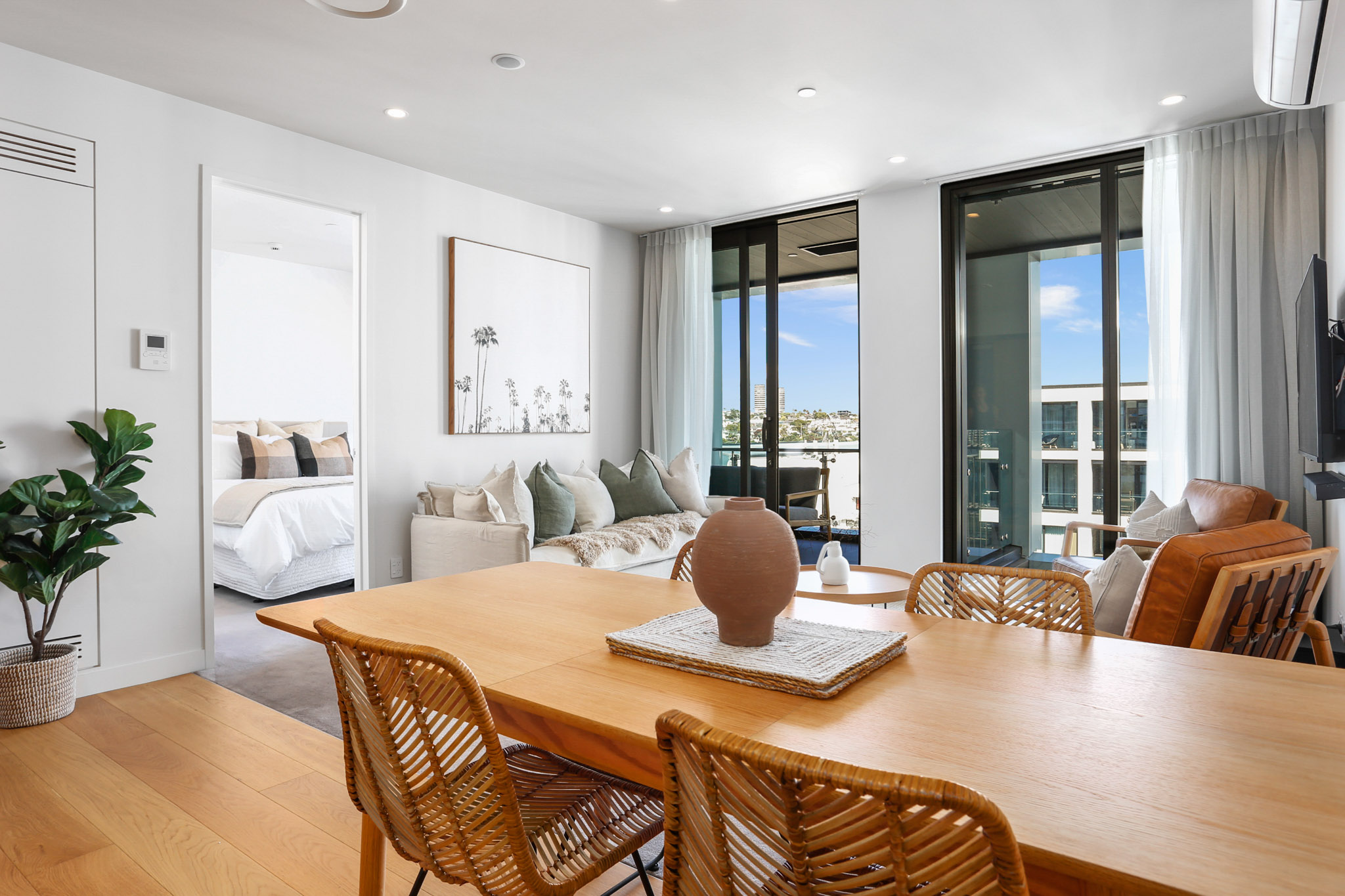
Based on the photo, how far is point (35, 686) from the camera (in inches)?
112

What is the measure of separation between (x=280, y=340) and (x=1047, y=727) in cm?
746

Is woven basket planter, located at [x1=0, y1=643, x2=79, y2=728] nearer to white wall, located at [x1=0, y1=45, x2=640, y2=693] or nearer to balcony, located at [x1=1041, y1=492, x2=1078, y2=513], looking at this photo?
white wall, located at [x1=0, y1=45, x2=640, y2=693]

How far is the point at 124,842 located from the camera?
81.0 inches

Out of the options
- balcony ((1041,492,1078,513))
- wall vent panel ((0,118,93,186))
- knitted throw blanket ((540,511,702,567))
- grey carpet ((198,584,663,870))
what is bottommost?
grey carpet ((198,584,663,870))

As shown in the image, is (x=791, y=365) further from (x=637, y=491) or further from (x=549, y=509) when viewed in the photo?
(x=549, y=509)

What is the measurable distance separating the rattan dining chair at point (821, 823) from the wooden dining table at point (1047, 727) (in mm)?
99

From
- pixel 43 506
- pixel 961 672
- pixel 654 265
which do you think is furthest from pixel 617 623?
pixel 654 265

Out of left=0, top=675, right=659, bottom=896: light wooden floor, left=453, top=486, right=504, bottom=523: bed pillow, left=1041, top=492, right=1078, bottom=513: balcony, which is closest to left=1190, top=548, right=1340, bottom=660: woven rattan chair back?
left=0, top=675, right=659, bottom=896: light wooden floor

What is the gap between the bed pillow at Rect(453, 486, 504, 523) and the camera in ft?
13.3

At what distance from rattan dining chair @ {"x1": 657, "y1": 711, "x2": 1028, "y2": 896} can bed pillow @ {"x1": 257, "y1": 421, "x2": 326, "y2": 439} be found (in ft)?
22.1

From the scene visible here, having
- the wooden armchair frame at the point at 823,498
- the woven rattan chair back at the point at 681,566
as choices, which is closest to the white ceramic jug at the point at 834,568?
the woven rattan chair back at the point at 681,566

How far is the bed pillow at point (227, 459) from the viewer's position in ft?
20.0

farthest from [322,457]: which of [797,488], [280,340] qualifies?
[797,488]

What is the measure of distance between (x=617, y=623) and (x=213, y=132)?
3.41 m
